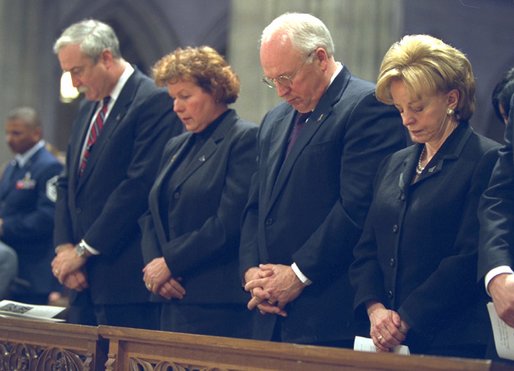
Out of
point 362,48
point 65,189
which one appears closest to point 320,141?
point 65,189

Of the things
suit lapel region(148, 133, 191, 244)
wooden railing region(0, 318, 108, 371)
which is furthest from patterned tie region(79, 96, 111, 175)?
wooden railing region(0, 318, 108, 371)

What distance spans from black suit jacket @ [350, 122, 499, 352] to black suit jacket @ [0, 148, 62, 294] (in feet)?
12.4

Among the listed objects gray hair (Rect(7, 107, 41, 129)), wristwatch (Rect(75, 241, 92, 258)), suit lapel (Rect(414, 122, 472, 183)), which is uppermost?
gray hair (Rect(7, 107, 41, 129))

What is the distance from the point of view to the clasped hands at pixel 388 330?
392 centimetres

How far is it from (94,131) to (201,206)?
0.92 meters

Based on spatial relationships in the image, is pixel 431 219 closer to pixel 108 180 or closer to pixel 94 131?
pixel 108 180

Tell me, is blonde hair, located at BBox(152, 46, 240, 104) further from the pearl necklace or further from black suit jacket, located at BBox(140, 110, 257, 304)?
the pearl necklace

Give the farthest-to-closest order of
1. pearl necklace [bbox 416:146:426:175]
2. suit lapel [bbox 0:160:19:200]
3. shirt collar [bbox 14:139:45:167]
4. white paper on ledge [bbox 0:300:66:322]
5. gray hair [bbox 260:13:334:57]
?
shirt collar [bbox 14:139:45:167] → suit lapel [bbox 0:160:19:200] → white paper on ledge [bbox 0:300:66:322] → gray hair [bbox 260:13:334:57] → pearl necklace [bbox 416:146:426:175]

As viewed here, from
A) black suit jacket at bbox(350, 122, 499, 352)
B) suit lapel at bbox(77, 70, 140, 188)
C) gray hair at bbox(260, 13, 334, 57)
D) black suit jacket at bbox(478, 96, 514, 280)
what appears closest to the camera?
black suit jacket at bbox(478, 96, 514, 280)

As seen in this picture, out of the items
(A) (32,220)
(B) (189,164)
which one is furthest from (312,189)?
(A) (32,220)

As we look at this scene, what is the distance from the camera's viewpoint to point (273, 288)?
14.5 ft

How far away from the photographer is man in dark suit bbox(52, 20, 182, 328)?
5.40 m

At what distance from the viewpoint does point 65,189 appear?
579cm

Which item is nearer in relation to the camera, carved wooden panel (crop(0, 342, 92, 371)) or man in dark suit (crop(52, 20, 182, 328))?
carved wooden panel (crop(0, 342, 92, 371))
